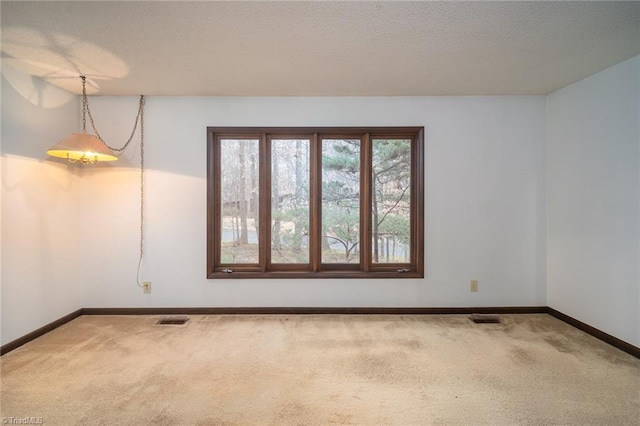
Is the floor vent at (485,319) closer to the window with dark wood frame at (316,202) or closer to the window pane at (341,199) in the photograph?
the window with dark wood frame at (316,202)

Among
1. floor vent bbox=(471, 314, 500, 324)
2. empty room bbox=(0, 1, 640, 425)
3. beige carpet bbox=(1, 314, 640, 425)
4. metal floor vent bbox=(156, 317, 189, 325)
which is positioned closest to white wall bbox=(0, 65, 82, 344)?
empty room bbox=(0, 1, 640, 425)

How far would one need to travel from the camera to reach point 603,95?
2.87m

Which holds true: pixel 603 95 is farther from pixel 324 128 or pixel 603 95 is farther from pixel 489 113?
pixel 324 128

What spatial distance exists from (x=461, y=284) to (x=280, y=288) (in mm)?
2146

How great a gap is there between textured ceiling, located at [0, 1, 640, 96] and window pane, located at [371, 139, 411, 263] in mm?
697

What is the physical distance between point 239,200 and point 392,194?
6.08 feet

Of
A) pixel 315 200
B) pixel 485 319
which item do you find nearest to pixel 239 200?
pixel 315 200

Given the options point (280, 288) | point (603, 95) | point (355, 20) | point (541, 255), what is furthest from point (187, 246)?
point (603, 95)

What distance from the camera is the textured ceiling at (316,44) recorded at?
194 cm

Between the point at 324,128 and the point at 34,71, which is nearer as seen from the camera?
the point at 34,71

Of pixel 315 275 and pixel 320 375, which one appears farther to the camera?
pixel 315 275

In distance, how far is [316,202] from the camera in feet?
11.7

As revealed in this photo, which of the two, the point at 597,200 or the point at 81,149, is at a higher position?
the point at 81,149

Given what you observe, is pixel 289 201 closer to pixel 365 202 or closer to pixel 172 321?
pixel 365 202
